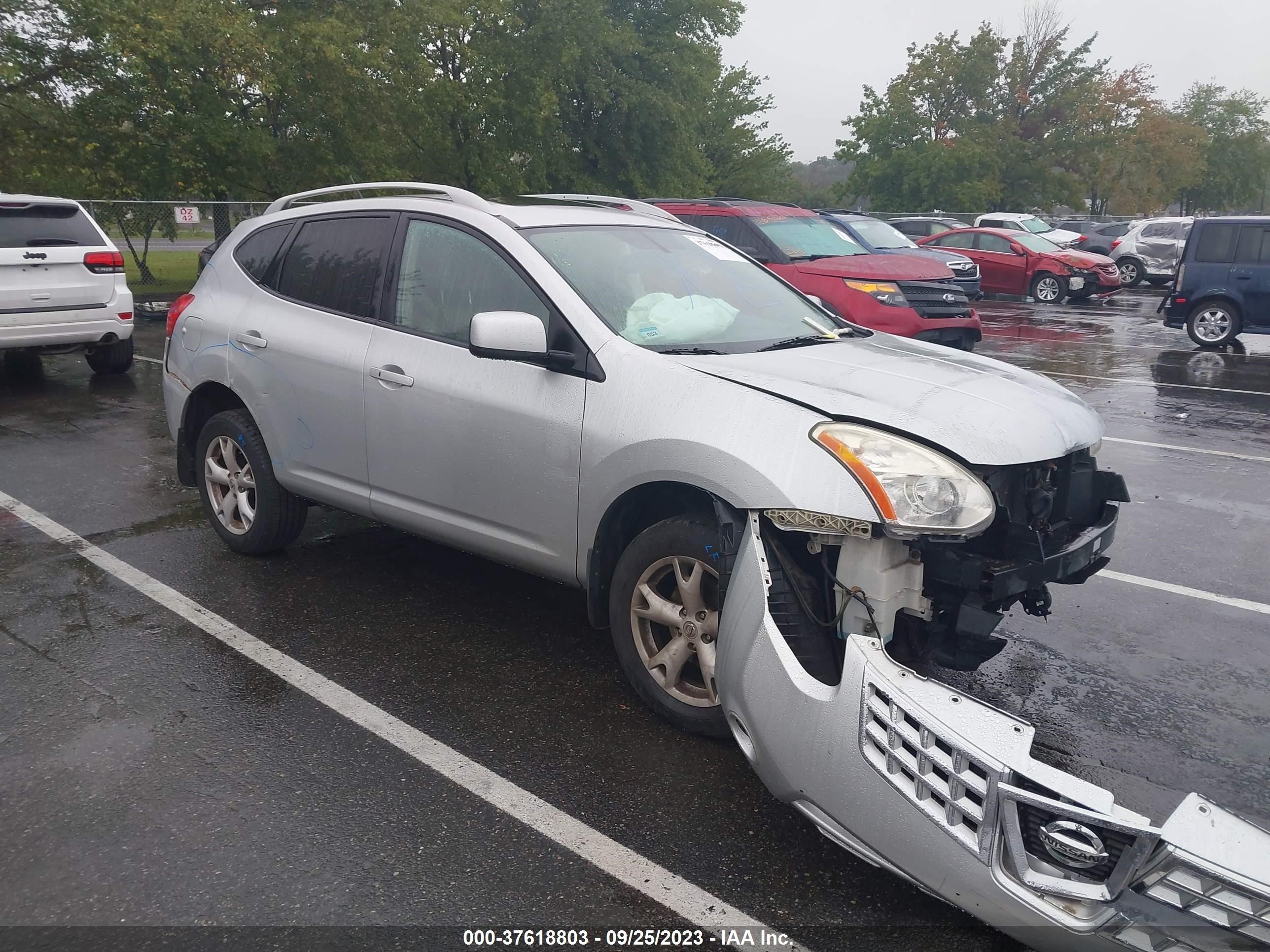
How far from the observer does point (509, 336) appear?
144 inches

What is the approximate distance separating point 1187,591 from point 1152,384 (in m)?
7.28

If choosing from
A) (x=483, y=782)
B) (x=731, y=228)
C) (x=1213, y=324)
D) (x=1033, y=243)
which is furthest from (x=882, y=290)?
(x=1033, y=243)

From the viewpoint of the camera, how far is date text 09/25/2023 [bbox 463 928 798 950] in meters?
2.57

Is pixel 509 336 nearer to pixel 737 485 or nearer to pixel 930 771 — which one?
pixel 737 485

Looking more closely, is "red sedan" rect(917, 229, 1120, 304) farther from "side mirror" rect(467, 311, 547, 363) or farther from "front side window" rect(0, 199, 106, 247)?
"side mirror" rect(467, 311, 547, 363)

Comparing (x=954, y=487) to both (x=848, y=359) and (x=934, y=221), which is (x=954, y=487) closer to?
(x=848, y=359)

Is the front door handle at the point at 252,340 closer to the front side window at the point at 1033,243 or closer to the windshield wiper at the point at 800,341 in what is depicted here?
the windshield wiper at the point at 800,341

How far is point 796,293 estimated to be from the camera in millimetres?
4812

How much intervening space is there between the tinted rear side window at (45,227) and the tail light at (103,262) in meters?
0.13

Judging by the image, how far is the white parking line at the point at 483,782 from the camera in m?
2.71

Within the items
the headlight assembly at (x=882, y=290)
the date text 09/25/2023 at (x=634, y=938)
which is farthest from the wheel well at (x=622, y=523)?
the headlight assembly at (x=882, y=290)

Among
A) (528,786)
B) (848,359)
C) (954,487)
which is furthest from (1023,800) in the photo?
(848,359)

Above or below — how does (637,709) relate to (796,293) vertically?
below

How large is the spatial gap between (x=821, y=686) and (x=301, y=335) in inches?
123
